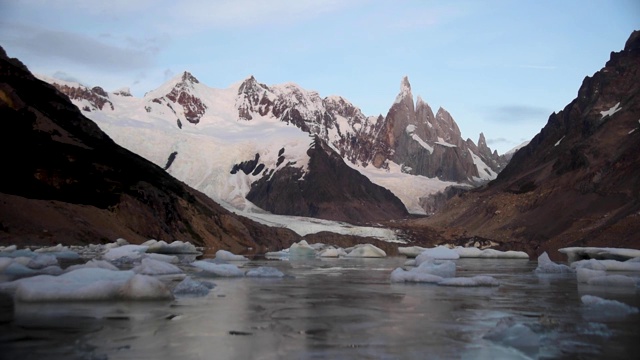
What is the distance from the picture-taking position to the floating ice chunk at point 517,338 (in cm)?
1093

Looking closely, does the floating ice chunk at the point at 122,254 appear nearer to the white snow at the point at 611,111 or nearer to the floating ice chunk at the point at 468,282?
the floating ice chunk at the point at 468,282

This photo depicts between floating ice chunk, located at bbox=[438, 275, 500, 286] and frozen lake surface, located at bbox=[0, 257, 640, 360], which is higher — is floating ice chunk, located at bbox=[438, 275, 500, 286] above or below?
above

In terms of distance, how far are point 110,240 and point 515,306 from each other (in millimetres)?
50902

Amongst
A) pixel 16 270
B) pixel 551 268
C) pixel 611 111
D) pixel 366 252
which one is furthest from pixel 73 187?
pixel 611 111

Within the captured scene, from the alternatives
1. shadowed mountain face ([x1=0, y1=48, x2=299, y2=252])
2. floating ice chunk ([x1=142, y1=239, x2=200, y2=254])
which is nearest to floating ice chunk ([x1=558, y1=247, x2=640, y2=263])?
floating ice chunk ([x1=142, y1=239, x2=200, y2=254])

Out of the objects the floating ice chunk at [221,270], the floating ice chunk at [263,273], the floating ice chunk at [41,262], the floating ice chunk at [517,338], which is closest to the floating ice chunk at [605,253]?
the floating ice chunk at [263,273]

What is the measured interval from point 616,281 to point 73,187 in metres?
56.5

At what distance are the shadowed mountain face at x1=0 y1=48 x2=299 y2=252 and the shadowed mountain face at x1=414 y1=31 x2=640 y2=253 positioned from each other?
1700 inches

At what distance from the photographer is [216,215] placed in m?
96.4

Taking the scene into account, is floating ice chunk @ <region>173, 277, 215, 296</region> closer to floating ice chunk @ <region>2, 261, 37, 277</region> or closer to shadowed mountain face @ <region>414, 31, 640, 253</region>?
floating ice chunk @ <region>2, 261, 37, 277</region>

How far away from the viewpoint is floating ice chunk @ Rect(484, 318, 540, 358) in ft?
35.9

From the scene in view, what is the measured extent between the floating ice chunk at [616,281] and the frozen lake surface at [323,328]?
4496mm

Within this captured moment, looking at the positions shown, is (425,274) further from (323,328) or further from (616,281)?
(323,328)

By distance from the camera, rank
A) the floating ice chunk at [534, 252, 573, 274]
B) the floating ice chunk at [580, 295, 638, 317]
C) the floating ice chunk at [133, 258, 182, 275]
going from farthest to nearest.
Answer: the floating ice chunk at [534, 252, 573, 274], the floating ice chunk at [133, 258, 182, 275], the floating ice chunk at [580, 295, 638, 317]
